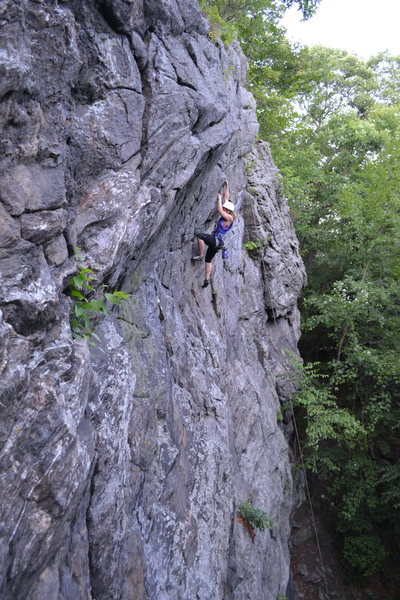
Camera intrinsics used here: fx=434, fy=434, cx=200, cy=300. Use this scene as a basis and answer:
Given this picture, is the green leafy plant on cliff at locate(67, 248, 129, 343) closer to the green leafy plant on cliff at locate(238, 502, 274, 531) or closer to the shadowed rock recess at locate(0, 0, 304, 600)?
the shadowed rock recess at locate(0, 0, 304, 600)

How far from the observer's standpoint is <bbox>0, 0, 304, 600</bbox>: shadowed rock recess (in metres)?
3.34

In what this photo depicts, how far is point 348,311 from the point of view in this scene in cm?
1273

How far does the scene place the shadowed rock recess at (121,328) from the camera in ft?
11.0

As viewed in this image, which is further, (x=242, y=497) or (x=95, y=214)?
(x=242, y=497)

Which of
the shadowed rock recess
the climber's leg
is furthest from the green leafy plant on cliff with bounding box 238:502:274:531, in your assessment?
the climber's leg

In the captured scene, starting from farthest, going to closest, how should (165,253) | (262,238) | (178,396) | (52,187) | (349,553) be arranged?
(349,553) → (262,238) → (165,253) → (178,396) → (52,187)

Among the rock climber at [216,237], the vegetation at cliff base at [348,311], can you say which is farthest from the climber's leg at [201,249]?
the vegetation at cliff base at [348,311]

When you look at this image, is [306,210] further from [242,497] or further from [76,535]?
[76,535]

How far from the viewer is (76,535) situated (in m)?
3.96

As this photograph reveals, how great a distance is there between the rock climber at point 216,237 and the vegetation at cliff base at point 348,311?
193 inches

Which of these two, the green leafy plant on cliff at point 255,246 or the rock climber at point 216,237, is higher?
the green leafy plant on cliff at point 255,246

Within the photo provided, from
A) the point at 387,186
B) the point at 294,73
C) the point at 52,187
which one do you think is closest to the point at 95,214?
the point at 52,187

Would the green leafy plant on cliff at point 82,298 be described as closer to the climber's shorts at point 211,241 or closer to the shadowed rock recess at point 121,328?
the shadowed rock recess at point 121,328

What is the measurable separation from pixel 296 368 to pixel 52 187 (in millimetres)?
9265
